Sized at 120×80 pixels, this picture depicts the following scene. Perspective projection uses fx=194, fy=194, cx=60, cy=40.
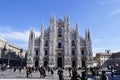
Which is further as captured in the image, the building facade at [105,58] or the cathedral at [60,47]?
the building facade at [105,58]

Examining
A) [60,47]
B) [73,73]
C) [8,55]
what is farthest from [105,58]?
[73,73]

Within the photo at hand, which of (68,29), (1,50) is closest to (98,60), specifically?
(68,29)

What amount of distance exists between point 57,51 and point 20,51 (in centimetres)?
3020

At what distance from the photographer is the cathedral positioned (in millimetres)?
60812

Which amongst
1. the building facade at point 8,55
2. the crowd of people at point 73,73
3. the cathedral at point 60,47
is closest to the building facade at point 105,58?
the building facade at point 8,55

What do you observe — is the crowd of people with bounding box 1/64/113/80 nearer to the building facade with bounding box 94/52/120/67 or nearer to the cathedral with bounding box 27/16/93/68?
the cathedral with bounding box 27/16/93/68

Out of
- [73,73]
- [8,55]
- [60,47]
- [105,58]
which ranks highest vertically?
[60,47]

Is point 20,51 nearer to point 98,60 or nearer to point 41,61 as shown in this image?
point 41,61

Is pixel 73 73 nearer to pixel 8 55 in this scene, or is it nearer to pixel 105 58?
pixel 8 55

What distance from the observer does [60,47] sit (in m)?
63.4

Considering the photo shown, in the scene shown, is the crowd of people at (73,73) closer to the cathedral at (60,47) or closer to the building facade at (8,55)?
the cathedral at (60,47)

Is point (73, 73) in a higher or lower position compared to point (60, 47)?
lower

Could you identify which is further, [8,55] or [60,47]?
[8,55]

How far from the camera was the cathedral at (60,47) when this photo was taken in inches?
2394
